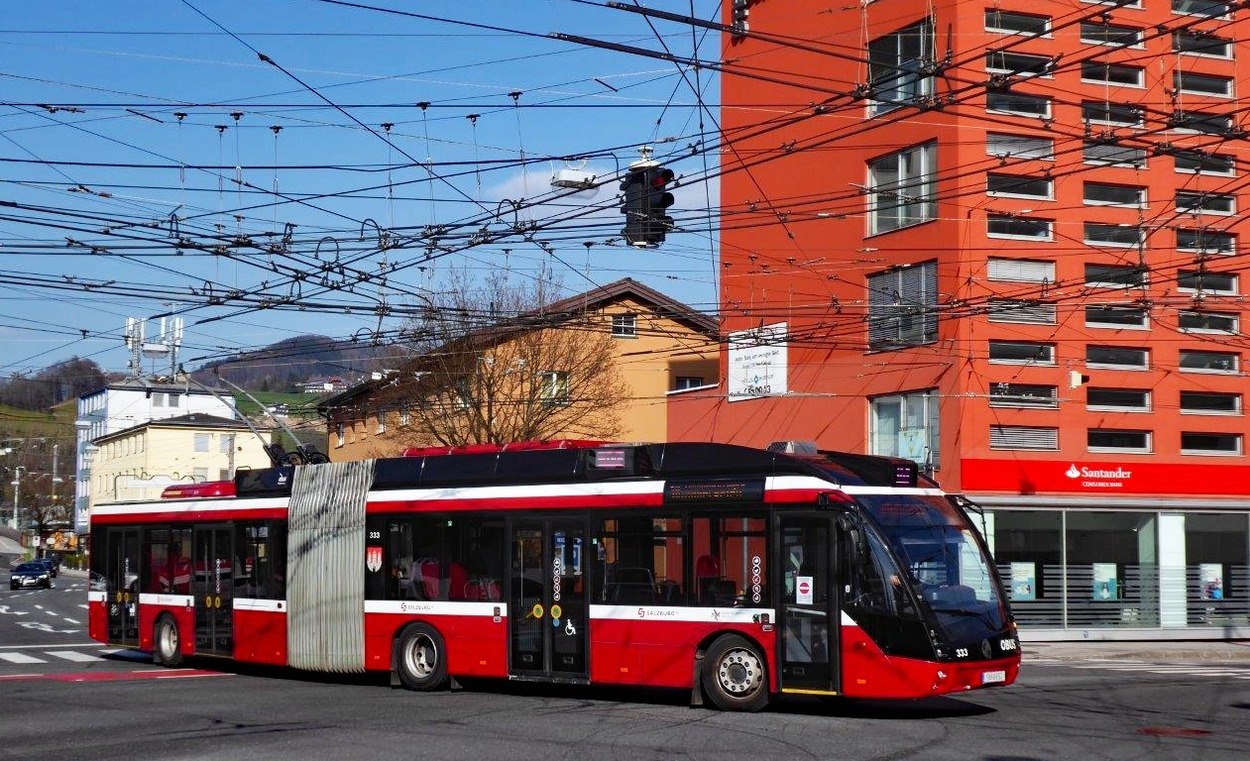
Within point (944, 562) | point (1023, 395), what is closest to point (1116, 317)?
point (1023, 395)

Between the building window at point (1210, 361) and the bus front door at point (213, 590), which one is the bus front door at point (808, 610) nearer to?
the bus front door at point (213, 590)

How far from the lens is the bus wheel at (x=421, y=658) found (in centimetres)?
1978

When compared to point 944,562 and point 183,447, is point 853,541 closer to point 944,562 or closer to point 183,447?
point 944,562

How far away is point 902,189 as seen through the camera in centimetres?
3453

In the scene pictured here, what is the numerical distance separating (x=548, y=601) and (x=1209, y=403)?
22856 mm

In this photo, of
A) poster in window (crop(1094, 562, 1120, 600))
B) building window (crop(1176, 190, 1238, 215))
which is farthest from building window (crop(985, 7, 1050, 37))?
poster in window (crop(1094, 562, 1120, 600))

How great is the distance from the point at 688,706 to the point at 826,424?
2097 cm

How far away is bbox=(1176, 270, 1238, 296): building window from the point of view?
35000 mm

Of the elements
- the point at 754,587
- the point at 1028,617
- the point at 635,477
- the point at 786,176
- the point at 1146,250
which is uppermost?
the point at 786,176

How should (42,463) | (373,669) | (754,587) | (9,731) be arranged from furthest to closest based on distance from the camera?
(42,463) < (373,669) < (754,587) < (9,731)

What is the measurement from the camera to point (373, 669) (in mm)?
20828

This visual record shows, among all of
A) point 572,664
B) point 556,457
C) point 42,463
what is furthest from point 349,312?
point 42,463

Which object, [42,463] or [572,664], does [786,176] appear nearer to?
[572,664]

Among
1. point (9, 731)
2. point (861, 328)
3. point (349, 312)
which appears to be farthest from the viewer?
point (861, 328)
